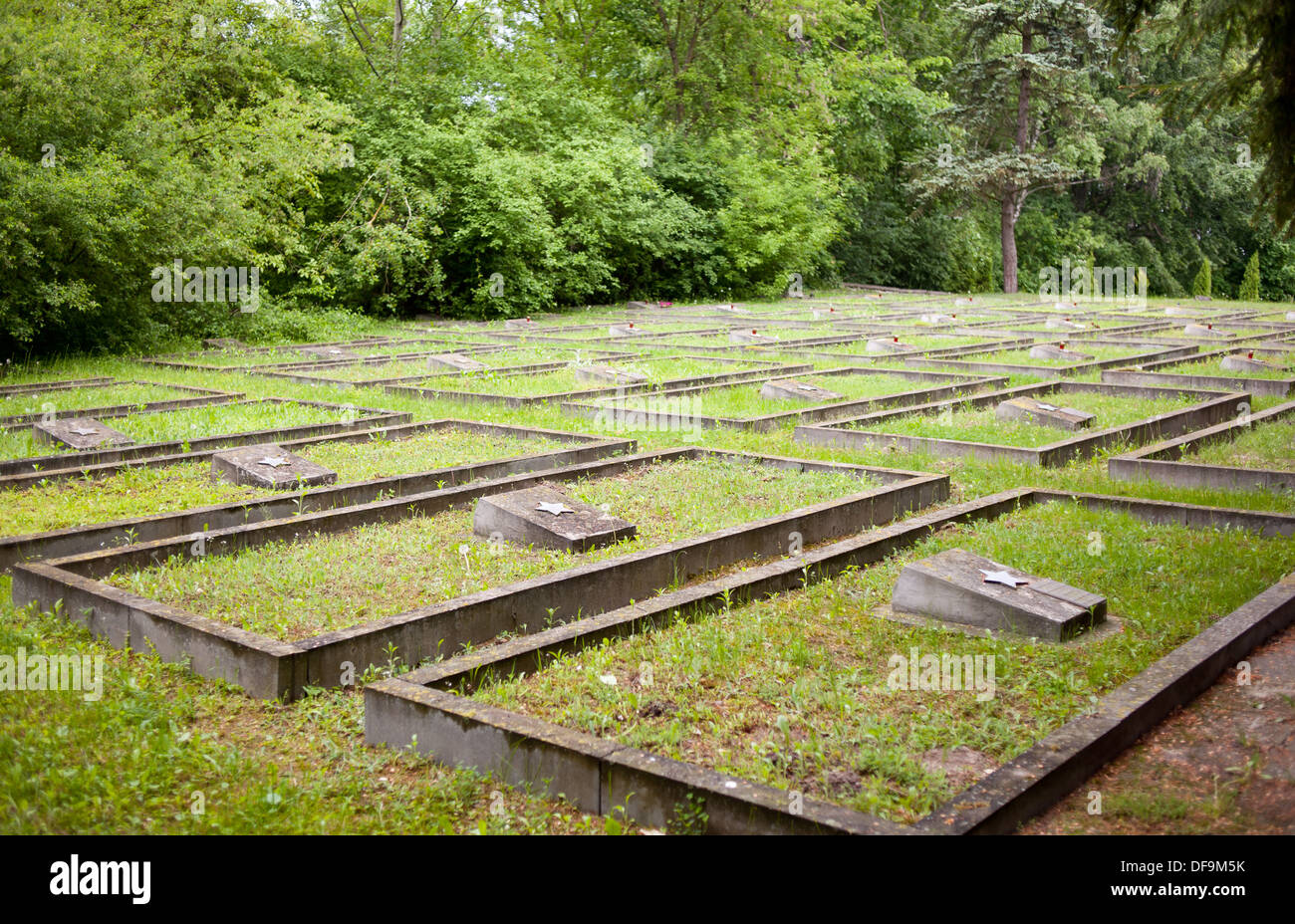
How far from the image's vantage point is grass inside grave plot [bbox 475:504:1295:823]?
4.57 metres

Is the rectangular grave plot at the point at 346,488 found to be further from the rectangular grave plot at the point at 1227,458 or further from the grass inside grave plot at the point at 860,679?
the rectangular grave plot at the point at 1227,458

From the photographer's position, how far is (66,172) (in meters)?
16.1

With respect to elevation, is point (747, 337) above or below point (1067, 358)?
above

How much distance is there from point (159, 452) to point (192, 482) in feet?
3.88

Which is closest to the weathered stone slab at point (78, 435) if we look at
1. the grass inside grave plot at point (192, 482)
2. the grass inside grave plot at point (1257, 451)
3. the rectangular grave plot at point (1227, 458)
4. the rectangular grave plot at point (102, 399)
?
the rectangular grave plot at point (102, 399)

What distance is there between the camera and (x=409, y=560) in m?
7.39

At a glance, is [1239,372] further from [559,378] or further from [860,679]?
[860,679]

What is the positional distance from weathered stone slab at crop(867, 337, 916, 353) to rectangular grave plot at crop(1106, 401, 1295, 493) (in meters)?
7.24

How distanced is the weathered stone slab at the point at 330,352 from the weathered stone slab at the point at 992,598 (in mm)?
13561

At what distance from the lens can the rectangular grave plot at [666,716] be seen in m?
3.98

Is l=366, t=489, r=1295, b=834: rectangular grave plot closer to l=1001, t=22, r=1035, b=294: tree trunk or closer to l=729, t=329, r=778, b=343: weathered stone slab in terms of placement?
l=729, t=329, r=778, b=343: weathered stone slab

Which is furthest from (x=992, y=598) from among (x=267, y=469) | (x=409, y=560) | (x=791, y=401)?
(x=791, y=401)
